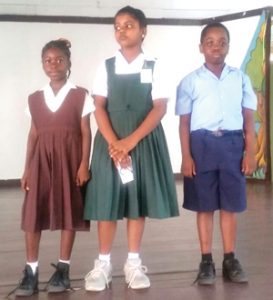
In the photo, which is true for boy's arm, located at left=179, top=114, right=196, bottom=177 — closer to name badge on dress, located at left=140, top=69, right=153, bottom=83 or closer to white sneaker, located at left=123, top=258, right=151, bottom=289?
name badge on dress, located at left=140, top=69, right=153, bottom=83

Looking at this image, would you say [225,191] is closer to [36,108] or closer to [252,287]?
[252,287]

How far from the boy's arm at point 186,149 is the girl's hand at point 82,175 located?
0.47 m

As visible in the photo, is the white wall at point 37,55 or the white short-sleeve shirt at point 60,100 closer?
the white short-sleeve shirt at point 60,100

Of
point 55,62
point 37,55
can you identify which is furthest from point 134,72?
point 37,55

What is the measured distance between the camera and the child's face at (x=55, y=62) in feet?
8.41

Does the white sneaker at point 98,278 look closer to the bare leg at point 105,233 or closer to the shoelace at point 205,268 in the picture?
the bare leg at point 105,233

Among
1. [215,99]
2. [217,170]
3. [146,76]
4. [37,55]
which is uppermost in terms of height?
[37,55]

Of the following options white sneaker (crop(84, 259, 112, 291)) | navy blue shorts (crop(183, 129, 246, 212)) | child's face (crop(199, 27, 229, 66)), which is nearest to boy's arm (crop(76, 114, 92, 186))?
white sneaker (crop(84, 259, 112, 291))

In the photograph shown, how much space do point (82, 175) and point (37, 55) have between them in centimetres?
410

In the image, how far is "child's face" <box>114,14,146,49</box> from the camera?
8.23 feet

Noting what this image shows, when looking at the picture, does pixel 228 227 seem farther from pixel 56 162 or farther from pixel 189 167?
pixel 56 162

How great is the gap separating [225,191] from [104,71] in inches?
31.1

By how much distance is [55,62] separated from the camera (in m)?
2.56

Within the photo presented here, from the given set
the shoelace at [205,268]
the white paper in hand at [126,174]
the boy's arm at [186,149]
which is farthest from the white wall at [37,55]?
the white paper in hand at [126,174]
